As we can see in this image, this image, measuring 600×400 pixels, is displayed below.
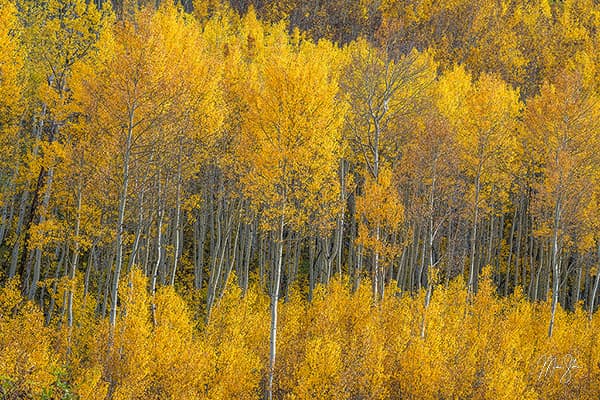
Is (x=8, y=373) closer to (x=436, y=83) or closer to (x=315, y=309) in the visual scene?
(x=315, y=309)

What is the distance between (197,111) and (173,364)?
7.31 metres

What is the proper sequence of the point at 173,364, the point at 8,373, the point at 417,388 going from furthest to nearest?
the point at 417,388, the point at 173,364, the point at 8,373

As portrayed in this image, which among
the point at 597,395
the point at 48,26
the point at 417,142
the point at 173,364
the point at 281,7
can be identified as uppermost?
the point at 281,7

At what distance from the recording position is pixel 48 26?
65.0 feet

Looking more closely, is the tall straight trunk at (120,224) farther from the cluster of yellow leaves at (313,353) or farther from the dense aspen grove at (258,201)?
the cluster of yellow leaves at (313,353)

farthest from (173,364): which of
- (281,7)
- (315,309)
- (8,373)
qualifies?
(281,7)
